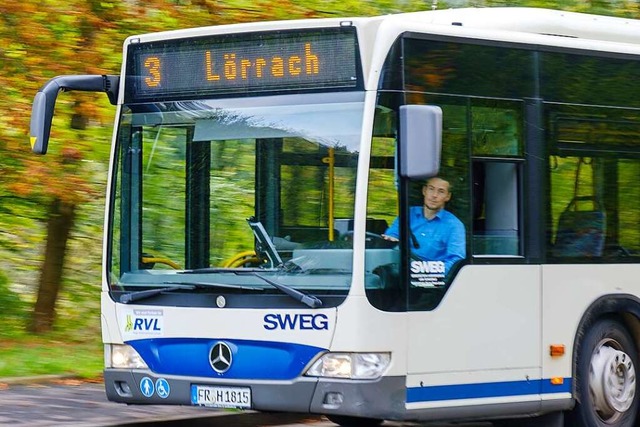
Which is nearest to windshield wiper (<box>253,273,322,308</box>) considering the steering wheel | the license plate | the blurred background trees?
the steering wheel

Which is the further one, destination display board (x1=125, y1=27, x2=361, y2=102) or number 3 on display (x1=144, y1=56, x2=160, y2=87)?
number 3 on display (x1=144, y1=56, x2=160, y2=87)

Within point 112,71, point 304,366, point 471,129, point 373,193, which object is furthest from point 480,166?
point 112,71

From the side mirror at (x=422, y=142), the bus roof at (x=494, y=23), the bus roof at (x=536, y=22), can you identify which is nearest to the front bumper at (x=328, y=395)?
the side mirror at (x=422, y=142)

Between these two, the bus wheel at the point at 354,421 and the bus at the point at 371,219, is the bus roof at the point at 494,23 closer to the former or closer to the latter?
the bus at the point at 371,219

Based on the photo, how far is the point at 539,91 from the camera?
10.5 m

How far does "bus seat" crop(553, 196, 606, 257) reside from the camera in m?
10.5

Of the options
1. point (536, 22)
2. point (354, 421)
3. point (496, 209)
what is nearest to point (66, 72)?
point (354, 421)

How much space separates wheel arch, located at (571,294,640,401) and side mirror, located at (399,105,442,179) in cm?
218

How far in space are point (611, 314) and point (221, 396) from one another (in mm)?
3007

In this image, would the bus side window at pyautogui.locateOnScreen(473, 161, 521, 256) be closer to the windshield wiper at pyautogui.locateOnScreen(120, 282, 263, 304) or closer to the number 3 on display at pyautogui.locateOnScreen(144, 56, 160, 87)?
the windshield wiper at pyautogui.locateOnScreen(120, 282, 263, 304)

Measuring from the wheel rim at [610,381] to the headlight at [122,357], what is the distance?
3185mm

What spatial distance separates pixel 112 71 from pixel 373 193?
7.11m

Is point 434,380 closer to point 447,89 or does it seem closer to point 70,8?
point 447,89

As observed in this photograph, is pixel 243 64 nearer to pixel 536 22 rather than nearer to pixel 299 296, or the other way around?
pixel 299 296
